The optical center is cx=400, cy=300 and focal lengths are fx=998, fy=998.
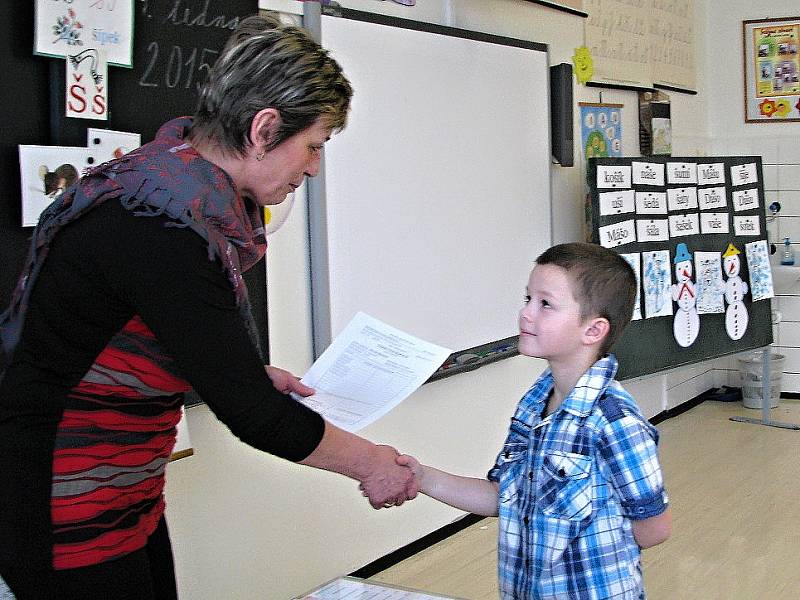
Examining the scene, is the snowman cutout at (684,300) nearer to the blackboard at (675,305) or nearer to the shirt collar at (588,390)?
the blackboard at (675,305)

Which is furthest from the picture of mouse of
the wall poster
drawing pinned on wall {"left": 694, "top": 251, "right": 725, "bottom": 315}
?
the wall poster

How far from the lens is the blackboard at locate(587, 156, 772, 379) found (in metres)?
4.21

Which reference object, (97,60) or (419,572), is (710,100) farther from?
(97,60)

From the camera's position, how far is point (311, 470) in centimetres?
294

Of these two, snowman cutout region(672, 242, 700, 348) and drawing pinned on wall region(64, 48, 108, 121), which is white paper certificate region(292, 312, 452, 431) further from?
snowman cutout region(672, 242, 700, 348)

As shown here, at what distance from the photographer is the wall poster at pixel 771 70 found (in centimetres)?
580

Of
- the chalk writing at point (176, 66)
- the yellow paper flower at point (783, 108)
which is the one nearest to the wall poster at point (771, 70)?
the yellow paper flower at point (783, 108)

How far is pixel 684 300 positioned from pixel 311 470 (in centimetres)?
231

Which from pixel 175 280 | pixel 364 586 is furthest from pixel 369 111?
pixel 175 280

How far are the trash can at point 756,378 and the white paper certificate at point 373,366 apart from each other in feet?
14.5

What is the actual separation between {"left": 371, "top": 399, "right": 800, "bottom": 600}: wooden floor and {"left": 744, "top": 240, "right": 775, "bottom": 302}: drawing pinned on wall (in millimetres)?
719

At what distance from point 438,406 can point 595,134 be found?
1.72 metres

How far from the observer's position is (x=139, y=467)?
1350 mm

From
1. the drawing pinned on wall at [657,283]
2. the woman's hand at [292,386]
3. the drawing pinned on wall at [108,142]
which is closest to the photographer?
the woman's hand at [292,386]
